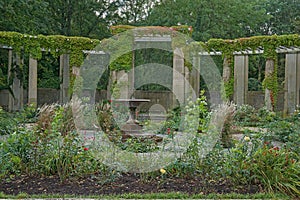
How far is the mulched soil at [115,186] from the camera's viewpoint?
3967mm

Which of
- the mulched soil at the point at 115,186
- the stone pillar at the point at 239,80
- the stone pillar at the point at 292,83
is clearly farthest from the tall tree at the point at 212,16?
the mulched soil at the point at 115,186

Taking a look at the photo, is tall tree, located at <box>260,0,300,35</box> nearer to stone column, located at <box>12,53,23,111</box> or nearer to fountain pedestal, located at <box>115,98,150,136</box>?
stone column, located at <box>12,53,23,111</box>

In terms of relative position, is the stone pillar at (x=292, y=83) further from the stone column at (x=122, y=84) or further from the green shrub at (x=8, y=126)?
the green shrub at (x=8, y=126)

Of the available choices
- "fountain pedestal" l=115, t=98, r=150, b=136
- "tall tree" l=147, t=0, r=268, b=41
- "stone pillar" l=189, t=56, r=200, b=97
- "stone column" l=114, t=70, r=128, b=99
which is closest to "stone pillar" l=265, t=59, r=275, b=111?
"stone pillar" l=189, t=56, r=200, b=97

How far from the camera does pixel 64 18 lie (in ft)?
66.0

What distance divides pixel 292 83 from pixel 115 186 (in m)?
12.0

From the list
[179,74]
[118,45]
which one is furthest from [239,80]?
[118,45]

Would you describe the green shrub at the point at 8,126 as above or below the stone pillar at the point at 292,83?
below

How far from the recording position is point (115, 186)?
13.5 feet

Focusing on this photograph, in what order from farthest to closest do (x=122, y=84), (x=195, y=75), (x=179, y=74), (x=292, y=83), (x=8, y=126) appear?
1. (x=195, y=75)
2. (x=292, y=83)
3. (x=179, y=74)
4. (x=122, y=84)
5. (x=8, y=126)

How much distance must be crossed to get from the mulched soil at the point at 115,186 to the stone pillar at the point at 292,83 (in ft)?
36.0

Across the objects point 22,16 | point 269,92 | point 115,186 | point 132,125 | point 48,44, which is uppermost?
point 22,16

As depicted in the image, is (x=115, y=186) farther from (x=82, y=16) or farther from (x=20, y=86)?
(x=82, y=16)

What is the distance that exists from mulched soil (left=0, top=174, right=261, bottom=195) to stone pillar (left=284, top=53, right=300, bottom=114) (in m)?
11.0
